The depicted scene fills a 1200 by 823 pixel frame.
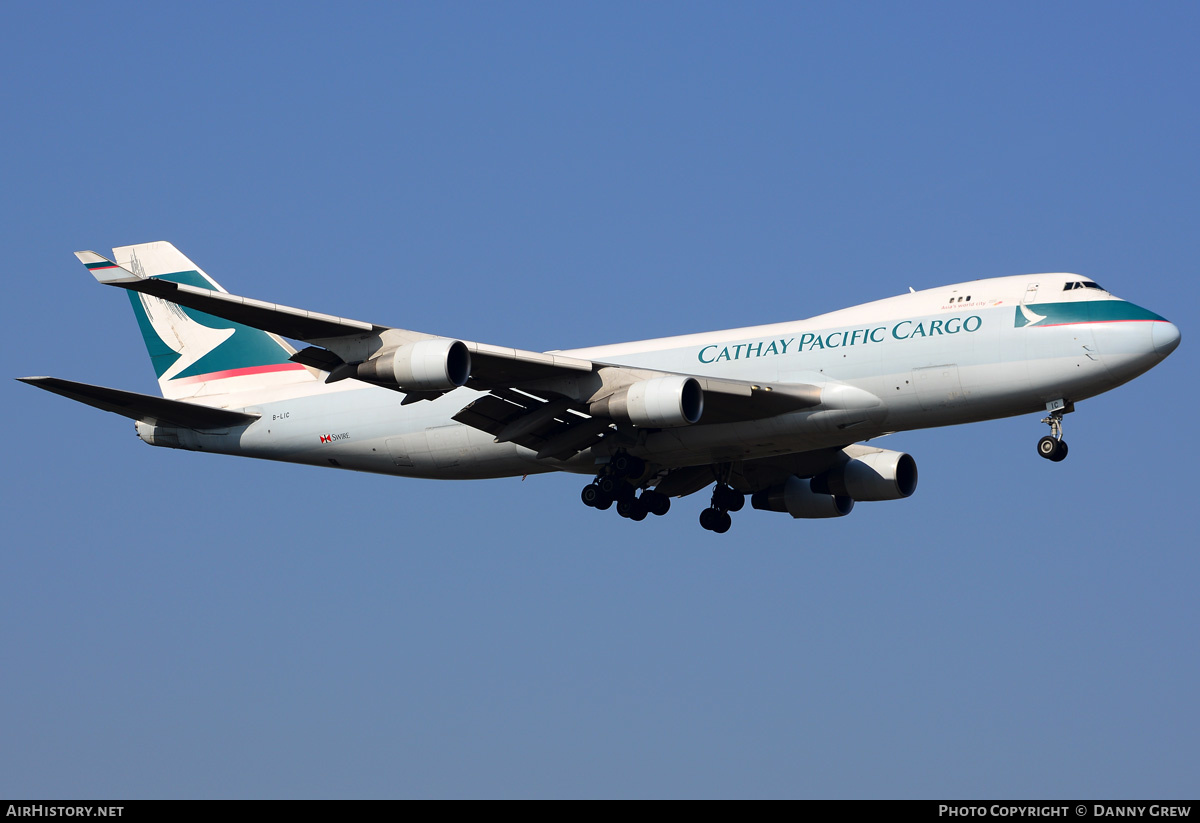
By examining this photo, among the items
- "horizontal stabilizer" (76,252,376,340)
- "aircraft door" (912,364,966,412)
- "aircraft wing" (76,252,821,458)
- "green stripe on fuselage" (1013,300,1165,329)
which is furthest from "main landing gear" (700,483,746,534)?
"horizontal stabilizer" (76,252,376,340)

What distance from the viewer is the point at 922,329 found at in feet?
111

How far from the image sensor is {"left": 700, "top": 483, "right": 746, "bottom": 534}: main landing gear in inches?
1601

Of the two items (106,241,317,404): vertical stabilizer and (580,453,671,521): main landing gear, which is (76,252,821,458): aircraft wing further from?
(106,241,317,404): vertical stabilizer

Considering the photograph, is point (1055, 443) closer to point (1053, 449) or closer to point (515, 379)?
point (1053, 449)

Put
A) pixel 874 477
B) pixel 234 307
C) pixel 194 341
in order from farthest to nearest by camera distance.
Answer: pixel 194 341 → pixel 874 477 → pixel 234 307

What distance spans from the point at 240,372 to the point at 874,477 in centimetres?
1891

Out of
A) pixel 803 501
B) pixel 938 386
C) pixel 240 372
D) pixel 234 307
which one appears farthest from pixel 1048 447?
pixel 240 372

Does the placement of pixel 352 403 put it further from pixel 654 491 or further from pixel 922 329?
pixel 922 329

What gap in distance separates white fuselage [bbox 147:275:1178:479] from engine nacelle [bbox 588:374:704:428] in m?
2.11

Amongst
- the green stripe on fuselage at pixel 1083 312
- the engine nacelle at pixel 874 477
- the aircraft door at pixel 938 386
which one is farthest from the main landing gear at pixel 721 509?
the green stripe on fuselage at pixel 1083 312

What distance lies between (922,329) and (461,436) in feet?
40.8

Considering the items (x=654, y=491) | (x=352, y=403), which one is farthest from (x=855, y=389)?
(x=352, y=403)

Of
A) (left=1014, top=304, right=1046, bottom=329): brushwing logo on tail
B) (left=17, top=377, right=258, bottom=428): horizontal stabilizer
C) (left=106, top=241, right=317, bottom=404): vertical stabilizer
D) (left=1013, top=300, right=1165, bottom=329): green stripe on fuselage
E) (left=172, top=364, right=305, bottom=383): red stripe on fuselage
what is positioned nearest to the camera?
(left=1013, top=300, right=1165, bottom=329): green stripe on fuselage

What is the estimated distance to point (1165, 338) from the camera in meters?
32.5
